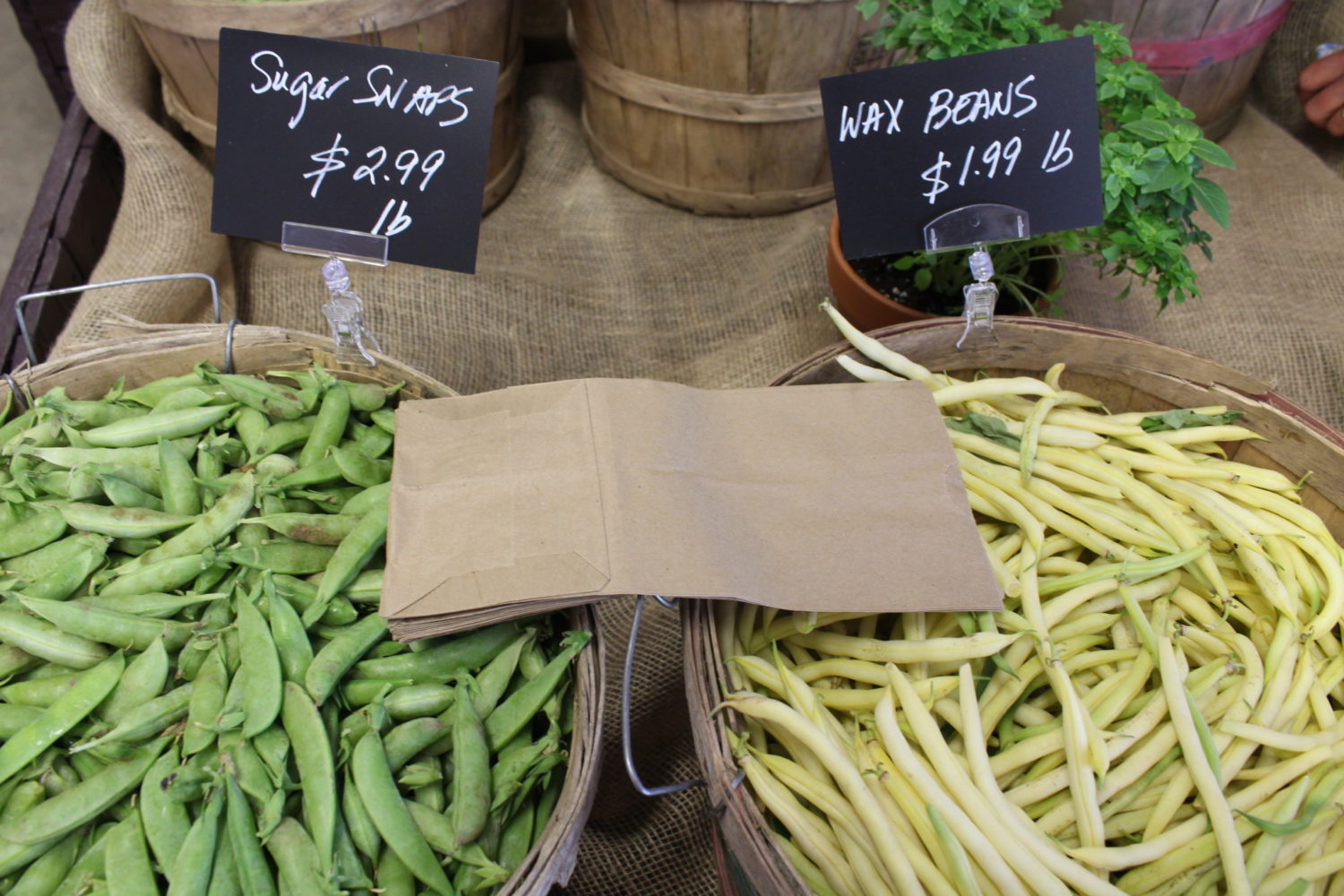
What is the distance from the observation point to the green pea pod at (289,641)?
1.04m

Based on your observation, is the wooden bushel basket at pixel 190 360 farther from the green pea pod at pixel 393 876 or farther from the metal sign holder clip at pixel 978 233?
the metal sign holder clip at pixel 978 233

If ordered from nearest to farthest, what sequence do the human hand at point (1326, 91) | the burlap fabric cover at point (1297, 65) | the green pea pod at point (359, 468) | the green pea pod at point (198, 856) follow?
1. the green pea pod at point (198, 856)
2. the green pea pod at point (359, 468)
3. the human hand at point (1326, 91)
4. the burlap fabric cover at point (1297, 65)

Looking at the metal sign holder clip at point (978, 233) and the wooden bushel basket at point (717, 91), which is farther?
the wooden bushel basket at point (717, 91)

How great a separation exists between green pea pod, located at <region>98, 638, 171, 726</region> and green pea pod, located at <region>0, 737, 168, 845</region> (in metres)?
0.06

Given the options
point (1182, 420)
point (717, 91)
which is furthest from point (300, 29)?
point (1182, 420)

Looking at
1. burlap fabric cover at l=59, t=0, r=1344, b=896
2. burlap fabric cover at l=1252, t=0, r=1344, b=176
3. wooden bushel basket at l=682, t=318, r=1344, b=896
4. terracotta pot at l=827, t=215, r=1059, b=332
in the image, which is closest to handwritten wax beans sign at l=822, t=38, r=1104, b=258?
wooden bushel basket at l=682, t=318, r=1344, b=896

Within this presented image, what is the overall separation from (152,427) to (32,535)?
0.21 m

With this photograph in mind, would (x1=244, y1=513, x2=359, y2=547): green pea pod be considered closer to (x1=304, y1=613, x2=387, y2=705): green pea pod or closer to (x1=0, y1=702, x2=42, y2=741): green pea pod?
(x1=304, y1=613, x2=387, y2=705): green pea pod

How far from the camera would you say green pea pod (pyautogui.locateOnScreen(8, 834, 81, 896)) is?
936 mm

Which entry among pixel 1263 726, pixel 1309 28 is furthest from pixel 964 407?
pixel 1309 28

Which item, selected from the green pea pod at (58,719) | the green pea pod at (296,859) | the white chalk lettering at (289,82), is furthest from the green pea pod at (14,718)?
the white chalk lettering at (289,82)

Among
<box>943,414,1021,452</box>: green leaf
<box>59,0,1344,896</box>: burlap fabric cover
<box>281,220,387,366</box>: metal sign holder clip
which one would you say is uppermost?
<box>281,220,387,366</box>: metal sign holder clip

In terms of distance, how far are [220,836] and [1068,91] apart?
149 centimetres

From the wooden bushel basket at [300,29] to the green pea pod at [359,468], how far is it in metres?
0.75
